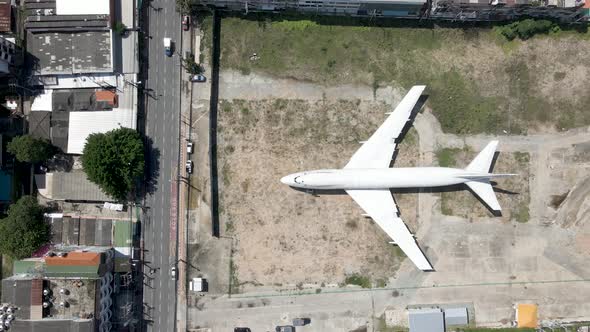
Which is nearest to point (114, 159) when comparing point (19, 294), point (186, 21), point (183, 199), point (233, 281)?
point (183, 199)

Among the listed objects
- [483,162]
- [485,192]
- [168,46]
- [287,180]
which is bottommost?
[485,192]

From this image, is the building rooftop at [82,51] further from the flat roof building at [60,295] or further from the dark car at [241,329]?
the dark car at [241,329]

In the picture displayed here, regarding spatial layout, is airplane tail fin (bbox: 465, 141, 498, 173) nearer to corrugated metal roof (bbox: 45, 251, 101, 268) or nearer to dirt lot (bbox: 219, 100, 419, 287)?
dirt lot (bbox: 219, 100, 419, 287)

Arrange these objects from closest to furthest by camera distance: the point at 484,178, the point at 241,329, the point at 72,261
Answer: the point at 72,261 → the point at 484,178 → the point at 241,329

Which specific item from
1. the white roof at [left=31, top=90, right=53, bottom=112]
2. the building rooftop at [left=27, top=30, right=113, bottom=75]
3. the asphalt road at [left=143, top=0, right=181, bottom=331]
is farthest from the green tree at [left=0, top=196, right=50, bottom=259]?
the building rooftop at [left=27, top=30, right=113, bottom=75]

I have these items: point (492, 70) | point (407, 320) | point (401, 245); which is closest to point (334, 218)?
point (401, 245)

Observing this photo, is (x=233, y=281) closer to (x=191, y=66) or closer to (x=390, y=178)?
(x=390, y=178)

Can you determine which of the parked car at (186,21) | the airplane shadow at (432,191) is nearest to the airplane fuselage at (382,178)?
the airplane shadow at (432,191)
